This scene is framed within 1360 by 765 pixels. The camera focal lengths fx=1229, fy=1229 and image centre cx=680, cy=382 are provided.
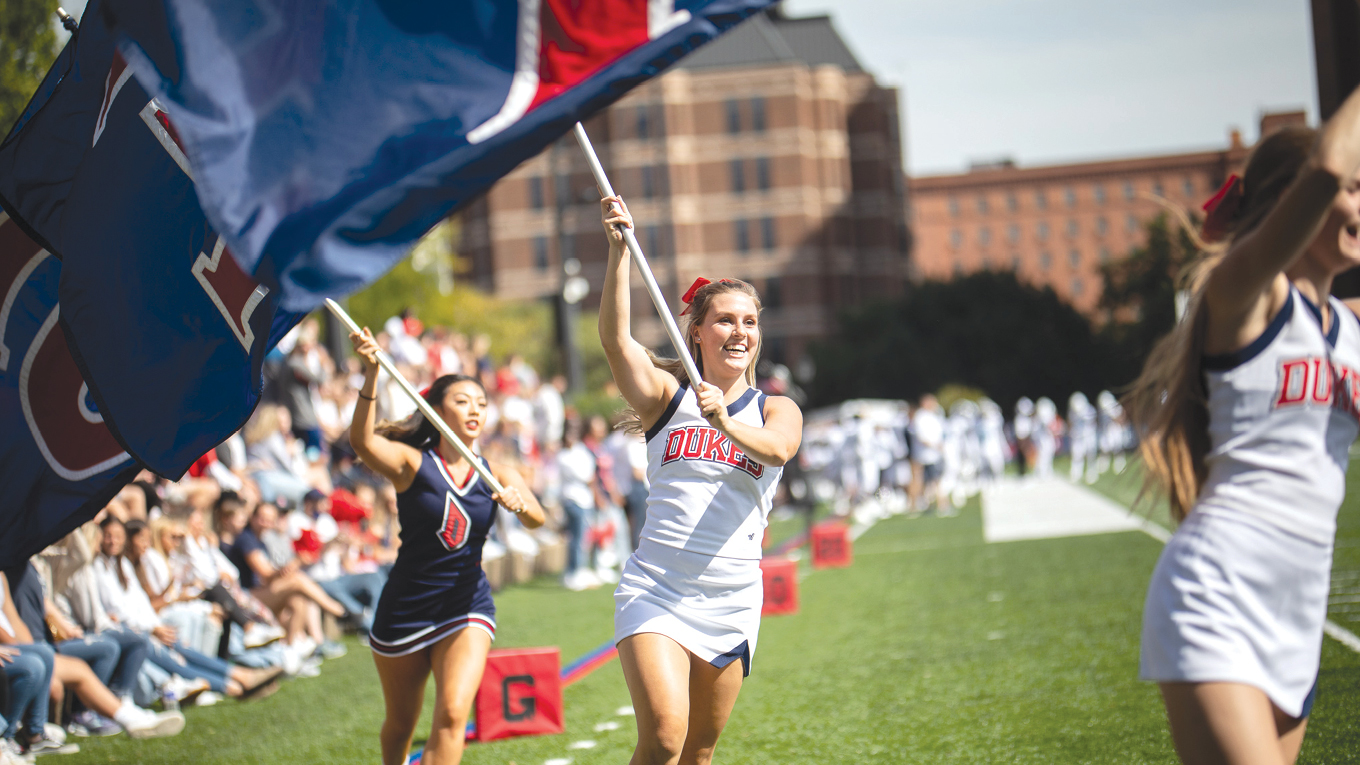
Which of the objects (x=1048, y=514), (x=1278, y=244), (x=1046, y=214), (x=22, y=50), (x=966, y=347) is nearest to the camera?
(x=1278, y=244)

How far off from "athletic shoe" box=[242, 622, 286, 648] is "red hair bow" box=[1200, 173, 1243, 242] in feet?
26.6

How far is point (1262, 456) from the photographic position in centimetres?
293

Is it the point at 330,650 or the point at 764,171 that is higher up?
the point at 764,171

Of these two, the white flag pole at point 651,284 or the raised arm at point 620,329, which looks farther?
the raised arm at point 620,329

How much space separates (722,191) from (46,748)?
67.7 m

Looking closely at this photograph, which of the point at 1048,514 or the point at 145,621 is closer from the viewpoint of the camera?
the point at 145,621

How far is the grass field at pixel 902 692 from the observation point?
20.9 feet

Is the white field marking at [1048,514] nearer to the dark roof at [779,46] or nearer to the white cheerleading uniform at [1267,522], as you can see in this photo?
the white cheerleading uniform at [1267,522]

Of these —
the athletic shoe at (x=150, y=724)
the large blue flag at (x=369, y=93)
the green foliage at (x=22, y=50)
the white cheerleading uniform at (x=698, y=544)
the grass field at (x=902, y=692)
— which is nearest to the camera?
the large blue flag at (x=369, y=93)

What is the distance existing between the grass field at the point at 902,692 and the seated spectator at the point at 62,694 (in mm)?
153

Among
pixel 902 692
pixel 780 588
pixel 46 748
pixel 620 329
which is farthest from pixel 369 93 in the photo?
pixel 780 588

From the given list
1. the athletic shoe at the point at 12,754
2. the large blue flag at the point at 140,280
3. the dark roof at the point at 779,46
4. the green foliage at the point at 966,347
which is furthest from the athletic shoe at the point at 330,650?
the dark roof at the point at 779,46

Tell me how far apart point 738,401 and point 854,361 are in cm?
6320

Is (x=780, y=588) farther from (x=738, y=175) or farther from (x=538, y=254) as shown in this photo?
(x=538, y=254)
